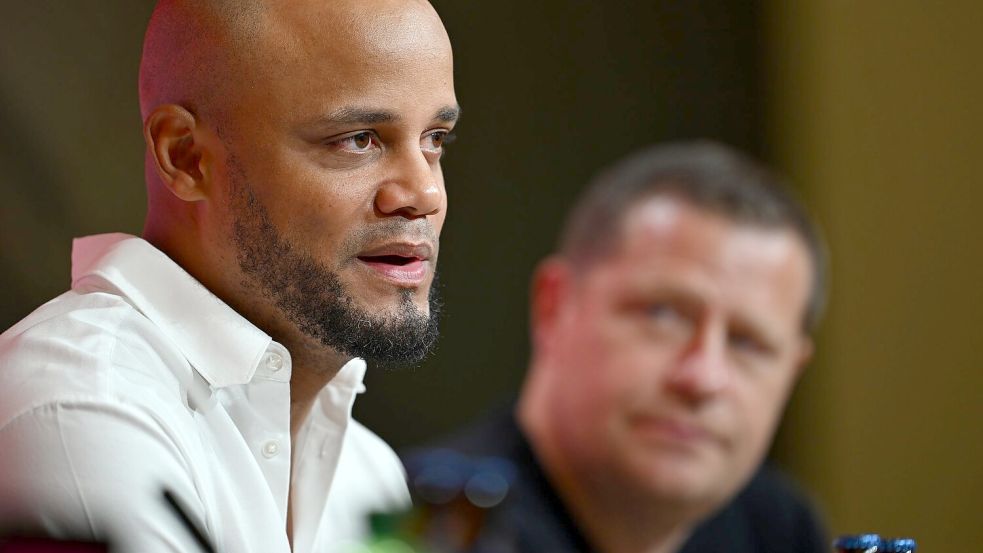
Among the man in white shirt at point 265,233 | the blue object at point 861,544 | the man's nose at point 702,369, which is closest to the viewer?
the blue object at point 861,544

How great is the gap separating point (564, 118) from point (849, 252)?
0.84 meters

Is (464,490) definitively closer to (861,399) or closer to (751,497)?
(751,497)

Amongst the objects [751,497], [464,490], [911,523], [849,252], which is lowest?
[911,523]

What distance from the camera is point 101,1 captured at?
5.55ft

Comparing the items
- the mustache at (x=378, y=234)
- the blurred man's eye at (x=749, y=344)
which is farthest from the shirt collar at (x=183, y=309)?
the blurred man's eye at (x=749, y=344)

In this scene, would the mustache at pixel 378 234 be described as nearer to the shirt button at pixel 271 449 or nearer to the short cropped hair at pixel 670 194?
the shirt button at pixel 271 449

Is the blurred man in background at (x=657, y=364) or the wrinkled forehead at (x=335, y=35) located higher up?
the wrinkled forehead at (x=335, y=35)

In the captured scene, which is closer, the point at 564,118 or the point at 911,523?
the point at 564,118

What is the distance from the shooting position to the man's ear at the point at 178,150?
3.47 feet

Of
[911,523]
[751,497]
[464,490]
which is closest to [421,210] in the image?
[464,490]

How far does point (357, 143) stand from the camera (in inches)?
40.5

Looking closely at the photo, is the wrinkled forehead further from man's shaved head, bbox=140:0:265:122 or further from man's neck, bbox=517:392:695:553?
man's neck, bbox=517:392:695:553

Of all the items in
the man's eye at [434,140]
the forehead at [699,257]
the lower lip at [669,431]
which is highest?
the man's eye at [434,140]

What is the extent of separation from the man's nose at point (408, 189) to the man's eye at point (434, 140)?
3 cm
